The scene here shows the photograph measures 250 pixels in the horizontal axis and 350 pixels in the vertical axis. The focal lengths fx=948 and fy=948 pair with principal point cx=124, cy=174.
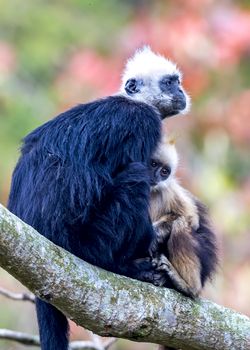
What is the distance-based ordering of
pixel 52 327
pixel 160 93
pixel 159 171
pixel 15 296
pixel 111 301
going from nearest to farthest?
pixel 111 301 → pixel 52 327 → pixel 15 296 → pixel 159 171 → pixel 160 93

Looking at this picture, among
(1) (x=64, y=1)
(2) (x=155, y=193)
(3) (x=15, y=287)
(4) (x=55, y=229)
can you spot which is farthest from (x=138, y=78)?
(1) (x=64, y=1)

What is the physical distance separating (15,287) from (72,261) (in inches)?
187

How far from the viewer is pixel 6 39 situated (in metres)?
9.70

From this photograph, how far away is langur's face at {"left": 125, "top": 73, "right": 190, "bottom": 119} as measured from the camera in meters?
4.65

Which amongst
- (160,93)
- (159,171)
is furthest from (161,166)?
(160,93)

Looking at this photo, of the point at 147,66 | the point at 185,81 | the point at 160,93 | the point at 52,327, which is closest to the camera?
the point at 52,327

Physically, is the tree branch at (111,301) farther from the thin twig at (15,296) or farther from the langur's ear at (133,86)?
the langur's ear at (133,86)

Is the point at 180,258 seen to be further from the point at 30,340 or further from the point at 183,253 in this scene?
the point at 30,340

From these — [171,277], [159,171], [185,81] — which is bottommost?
[171,277]

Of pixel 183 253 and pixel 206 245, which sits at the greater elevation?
pixel 206 245

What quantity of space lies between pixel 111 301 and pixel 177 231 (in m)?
0.72

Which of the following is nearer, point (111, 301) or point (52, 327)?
point (111, 301)

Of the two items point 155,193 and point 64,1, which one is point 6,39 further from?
point 155,193

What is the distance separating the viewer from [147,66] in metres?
4.85
